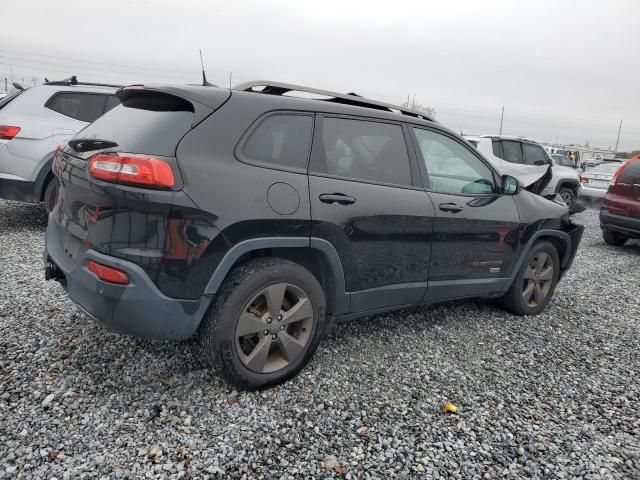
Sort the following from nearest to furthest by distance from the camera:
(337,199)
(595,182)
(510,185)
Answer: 1. (337,199)
2. (510,185)
3. (595,182)

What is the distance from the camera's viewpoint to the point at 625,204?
297 inches

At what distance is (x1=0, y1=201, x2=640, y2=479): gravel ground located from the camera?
220 centimetres

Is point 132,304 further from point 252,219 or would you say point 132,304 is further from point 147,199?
point 252,219

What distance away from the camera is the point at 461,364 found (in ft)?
10.8

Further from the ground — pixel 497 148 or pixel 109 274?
pixel 497 148

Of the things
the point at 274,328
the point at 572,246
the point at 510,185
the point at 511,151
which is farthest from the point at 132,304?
the point at 511,151

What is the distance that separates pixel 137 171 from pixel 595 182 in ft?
45.5

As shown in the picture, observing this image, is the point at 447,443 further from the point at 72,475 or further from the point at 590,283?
the point at 590,283

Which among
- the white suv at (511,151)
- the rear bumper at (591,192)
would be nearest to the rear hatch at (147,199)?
the white suv at (511,151)

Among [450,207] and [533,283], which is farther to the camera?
[533,283]

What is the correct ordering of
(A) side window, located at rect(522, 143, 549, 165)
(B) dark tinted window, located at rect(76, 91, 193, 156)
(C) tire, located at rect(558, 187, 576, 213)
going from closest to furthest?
(B) dark tinted window, located at rect(76, 91, 193, 156) < (A) side window, located at rect(522, 143, 549, 165) < (C) tire, located at rect(558, 187, 576, 213)

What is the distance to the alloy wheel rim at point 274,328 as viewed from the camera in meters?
2.60

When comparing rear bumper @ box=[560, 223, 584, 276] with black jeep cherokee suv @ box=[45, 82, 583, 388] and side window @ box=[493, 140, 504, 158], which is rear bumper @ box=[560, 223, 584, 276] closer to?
black jeep cherokee suv @ box=[45, 82, 583, 388]

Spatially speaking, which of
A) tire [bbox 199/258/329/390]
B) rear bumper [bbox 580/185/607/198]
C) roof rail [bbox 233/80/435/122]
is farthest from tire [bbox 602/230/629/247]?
tire [bbox 199/258/329/390]
